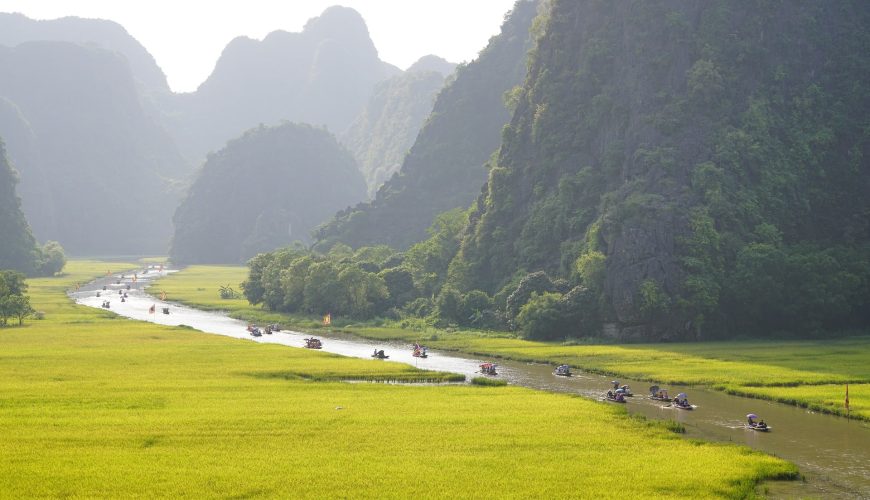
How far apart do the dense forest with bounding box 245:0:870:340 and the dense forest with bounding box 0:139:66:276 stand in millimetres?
83221

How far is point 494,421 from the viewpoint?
136 feet

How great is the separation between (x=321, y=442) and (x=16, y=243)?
6264 inches

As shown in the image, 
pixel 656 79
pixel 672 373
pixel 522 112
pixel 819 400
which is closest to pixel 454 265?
pixel 522 112

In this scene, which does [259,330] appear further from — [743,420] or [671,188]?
[743,420]

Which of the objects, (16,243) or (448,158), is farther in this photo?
(16,243)

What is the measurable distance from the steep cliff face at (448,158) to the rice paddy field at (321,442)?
113836mm

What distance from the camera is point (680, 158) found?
89500 mm

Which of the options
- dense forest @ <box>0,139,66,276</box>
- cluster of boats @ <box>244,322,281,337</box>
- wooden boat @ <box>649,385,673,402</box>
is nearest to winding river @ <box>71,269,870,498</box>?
wooden boat @ <box>649,385,673,402</box>

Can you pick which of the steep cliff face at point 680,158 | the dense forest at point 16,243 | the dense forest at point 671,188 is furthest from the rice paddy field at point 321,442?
the dense forest at point 16,243

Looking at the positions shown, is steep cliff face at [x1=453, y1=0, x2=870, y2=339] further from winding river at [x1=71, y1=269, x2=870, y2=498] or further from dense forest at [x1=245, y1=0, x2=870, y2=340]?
winding river at [x1=71, y1=269, x2=870, y2=498]

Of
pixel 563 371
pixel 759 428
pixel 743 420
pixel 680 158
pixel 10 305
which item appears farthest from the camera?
pixel 680 158

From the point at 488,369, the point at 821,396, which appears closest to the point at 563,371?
the point at 488,369

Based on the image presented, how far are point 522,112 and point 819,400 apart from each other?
70666mm

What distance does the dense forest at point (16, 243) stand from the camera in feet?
569
